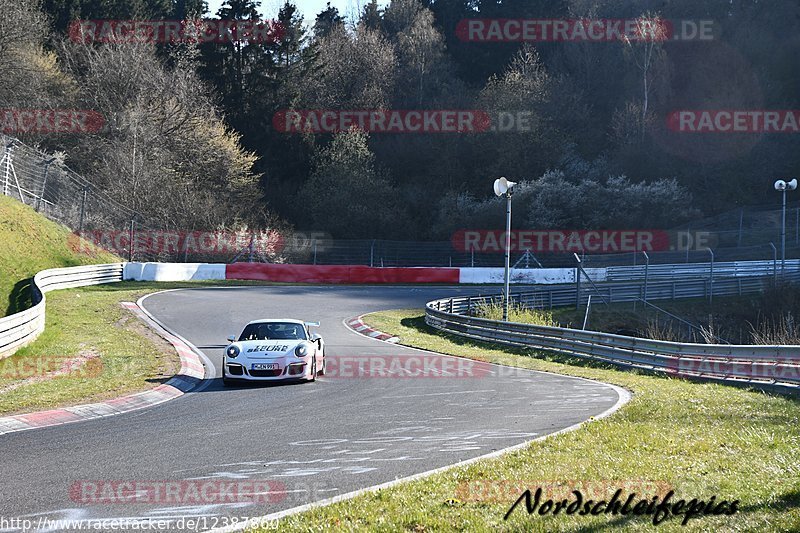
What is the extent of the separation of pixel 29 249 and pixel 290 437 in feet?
95.4

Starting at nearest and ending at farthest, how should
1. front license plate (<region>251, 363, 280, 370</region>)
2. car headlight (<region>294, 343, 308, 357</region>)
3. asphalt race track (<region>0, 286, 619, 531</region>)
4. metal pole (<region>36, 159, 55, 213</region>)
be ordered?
asphalt race track (<region>0, 286, 619, 531</region>)
front license plate (<region>251, 363, 280, 370</region>)
car headlight (<region>294, 343, 308, 357</region>)
metal pole (<region>36, 159, 55, 213</region>)

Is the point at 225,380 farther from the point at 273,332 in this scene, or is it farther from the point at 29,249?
the point at 29,249

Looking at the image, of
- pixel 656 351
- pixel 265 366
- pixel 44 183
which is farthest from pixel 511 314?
pixel 44 183

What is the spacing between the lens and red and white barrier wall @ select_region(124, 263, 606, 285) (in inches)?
1495

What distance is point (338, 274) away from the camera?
134 feet

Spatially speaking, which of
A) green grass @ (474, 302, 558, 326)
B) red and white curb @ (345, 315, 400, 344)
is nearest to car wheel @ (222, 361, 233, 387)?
red and white curb @ (345, 315, 400, 344)

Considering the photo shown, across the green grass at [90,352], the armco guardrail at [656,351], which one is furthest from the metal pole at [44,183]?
the armco guardrail at [656,351]

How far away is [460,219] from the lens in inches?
2293

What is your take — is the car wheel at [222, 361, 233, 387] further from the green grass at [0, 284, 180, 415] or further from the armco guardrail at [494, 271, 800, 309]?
the armco guardrail at [494, 271, 800, 309]

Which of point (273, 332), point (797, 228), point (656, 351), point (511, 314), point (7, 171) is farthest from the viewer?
point (797, 228)

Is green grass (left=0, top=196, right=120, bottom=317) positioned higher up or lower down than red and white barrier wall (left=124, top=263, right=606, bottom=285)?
higher up

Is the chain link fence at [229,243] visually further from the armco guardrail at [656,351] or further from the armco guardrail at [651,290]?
the armco guardrail at [656,351]

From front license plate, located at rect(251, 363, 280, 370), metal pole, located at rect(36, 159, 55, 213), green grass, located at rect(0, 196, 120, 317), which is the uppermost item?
metal pole, located at rect(36, 159, 55, 213)

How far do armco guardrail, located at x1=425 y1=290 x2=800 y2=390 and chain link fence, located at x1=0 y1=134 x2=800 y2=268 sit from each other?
707 inches
